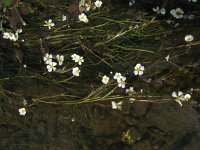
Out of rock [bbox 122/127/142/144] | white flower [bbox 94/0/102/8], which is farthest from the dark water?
white flower [bbox 94/0/102/8]

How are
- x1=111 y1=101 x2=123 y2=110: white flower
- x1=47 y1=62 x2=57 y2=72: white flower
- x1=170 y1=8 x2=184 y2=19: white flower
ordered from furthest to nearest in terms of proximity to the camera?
x1=170 y1=8 x2=184 y2=19: white flower → x1=47 y1=62 x2=57 y2=72: white flower → x1=111 y1=101 x2=123 y2=110: white flower

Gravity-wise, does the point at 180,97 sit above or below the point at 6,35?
below

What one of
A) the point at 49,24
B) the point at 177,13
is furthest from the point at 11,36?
the point at 177,13

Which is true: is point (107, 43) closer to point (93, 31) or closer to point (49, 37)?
point (93, 31)

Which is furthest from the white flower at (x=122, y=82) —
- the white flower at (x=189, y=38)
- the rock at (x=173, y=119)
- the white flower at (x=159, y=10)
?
the white flower at (x=159, y=10)

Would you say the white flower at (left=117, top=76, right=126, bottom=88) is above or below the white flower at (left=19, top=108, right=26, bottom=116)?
above

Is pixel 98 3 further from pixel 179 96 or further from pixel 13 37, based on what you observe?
pixel 179 96

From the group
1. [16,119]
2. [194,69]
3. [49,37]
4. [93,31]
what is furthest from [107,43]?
[16,119]

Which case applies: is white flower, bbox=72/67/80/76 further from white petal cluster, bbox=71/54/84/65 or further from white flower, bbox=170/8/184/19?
Answer: white flower, bbox=170/8/184/19
